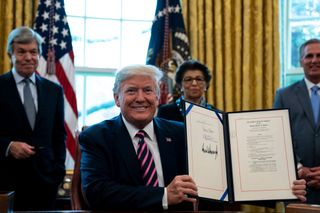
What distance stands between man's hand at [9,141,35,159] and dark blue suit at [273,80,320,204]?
6.07 ft

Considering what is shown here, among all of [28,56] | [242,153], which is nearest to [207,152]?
[242,153]

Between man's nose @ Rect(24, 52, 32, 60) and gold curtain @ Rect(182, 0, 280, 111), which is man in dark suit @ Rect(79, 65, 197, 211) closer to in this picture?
man's nose @ Rect(24, 52, 32, 60)

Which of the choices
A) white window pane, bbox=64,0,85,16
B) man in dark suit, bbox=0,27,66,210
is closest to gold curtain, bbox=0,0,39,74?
white window pane, bbox=64,0,85,16

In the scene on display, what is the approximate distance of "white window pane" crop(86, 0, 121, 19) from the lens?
523 cm

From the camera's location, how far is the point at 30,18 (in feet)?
15.2

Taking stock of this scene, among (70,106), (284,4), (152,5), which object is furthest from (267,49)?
(70,106)

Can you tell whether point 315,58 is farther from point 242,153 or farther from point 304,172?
point 242,153

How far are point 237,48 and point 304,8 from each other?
100 centimetres

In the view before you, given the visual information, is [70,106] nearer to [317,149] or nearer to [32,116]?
[32,116]

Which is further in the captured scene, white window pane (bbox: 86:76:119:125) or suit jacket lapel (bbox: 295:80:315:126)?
white window pane (bbox: 86:76:119:125)

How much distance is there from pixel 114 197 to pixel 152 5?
11.1ft

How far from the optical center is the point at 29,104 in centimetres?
351

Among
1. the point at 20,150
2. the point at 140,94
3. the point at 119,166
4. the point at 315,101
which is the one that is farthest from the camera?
the point at 315,101

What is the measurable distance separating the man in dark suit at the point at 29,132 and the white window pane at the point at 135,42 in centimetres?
172
